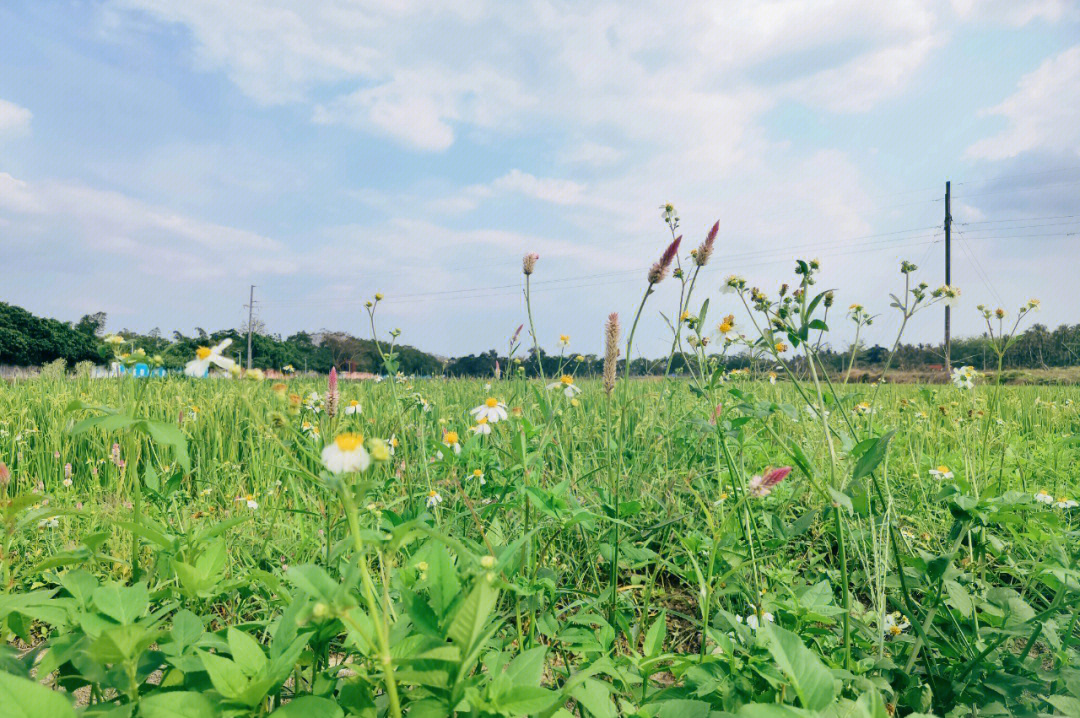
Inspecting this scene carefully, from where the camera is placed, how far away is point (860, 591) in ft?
5.27

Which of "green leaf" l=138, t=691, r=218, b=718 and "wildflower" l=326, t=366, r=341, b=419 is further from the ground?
"wildflower" l=326, t=366, r=341, b=419

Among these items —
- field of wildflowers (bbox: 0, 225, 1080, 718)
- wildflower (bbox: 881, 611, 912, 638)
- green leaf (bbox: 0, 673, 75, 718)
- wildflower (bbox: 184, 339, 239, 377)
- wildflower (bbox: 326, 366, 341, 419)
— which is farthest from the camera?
wildflower (bbox: 326, 366, 341, 419)

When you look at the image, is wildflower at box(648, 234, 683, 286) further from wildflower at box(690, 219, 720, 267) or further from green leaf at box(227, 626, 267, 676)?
green leaf at box(227, 626, 267, 676)

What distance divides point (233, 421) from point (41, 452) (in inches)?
33.6

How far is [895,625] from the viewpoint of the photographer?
1.38 meters

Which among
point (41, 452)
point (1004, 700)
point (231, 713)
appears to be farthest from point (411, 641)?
point (41, 452)

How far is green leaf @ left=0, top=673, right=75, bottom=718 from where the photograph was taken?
601mm

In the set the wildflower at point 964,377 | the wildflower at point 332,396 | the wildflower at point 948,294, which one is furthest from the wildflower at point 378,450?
the wildflower at point 964,377

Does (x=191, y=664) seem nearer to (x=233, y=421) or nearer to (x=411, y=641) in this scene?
(x=411, y=641)

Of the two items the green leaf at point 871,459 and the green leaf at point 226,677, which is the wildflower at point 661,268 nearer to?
the green leaf at point 871,459

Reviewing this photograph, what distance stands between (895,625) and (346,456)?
137 cm

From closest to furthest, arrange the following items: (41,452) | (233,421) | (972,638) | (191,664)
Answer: (191,664) < (972,638) < (41,452) < (233,421)

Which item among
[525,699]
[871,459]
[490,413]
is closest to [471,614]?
[525,699]

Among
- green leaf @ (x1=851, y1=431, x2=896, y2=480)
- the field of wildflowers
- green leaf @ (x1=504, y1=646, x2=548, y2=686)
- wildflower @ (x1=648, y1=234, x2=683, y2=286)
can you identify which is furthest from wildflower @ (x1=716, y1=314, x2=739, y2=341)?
green leaf @ (x1=504, y1=646, x2=548, y2=686)
